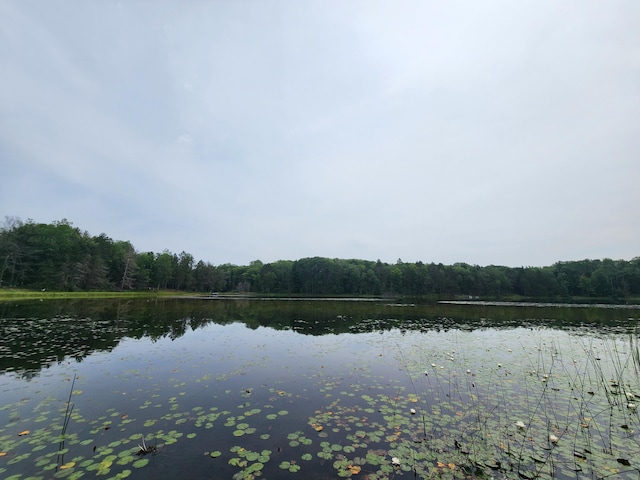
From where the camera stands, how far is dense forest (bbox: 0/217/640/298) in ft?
200

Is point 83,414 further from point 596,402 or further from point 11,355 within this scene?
point 596,402

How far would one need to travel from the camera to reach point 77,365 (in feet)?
35.7

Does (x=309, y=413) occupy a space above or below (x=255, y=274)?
below

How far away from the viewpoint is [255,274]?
12506cm

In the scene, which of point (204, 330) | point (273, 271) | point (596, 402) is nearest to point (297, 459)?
point (596, 402)

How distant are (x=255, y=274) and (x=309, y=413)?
121873mm

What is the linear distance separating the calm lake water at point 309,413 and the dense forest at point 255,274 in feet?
209

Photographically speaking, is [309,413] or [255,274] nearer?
[309,413]

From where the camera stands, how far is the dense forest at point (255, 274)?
60906 millimetres

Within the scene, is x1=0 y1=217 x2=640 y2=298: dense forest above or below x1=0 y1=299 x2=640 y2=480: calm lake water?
above

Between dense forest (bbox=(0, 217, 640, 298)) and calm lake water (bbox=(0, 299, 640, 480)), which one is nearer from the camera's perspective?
calm lake water (bbox=(0, 299, 640, 480))

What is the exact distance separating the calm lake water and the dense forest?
63.7 meters

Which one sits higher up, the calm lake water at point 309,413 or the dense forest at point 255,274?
the dense forest at point 255,274

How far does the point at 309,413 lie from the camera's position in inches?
279
